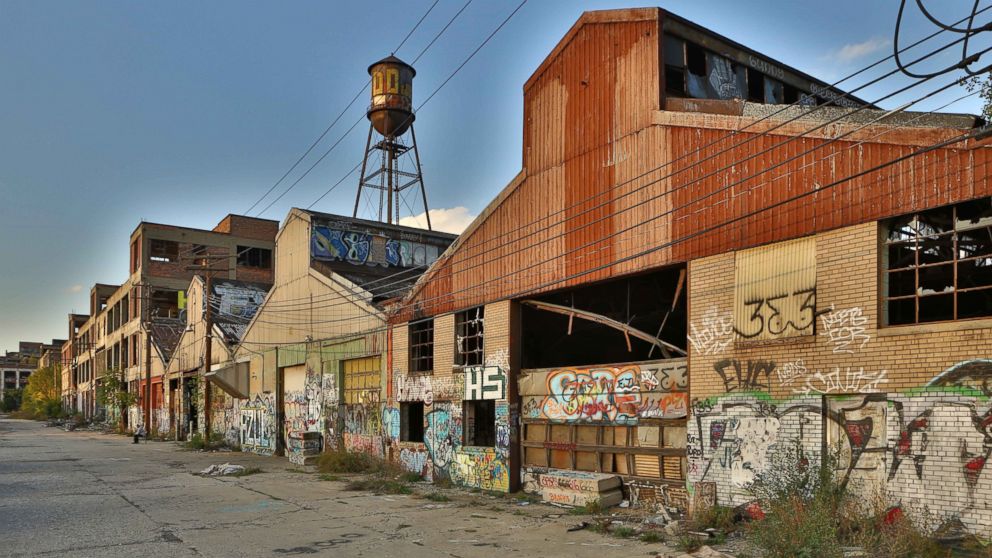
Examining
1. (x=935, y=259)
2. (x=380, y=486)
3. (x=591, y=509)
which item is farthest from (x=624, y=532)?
(x=380, y=486)

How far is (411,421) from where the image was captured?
22.5 metres

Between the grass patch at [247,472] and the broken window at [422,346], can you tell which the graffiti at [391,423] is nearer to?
the broken window at [422,346]

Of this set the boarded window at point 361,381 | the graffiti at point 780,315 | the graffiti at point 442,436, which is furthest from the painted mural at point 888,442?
the boarded window at point 361,381

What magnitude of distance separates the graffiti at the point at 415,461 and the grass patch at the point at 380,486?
878 millimetres

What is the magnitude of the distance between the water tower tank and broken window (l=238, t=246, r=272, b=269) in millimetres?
32882

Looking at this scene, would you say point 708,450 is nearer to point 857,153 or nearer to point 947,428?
point 947,428

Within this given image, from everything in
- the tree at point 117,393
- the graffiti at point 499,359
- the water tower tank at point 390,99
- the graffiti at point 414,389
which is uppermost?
the water tower tank at point 390,99

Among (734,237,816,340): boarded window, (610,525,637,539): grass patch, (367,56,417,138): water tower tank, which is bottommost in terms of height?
(610,525,637,539): grass patch

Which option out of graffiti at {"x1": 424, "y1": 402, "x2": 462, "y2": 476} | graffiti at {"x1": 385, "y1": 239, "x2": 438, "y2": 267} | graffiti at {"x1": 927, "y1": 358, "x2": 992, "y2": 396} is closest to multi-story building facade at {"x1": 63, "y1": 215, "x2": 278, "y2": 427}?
graffiti at {"x1": 385, "y1": 239, "x2": 438, "y2": 267}

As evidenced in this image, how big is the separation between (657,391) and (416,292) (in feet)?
30.0

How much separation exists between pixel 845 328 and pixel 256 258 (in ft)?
199

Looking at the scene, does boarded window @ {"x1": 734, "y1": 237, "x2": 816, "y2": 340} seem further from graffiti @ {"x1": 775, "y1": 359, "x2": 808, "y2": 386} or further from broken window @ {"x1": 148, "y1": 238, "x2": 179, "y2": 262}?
broken window @ {"x1": 148, "y1": 238, "x2": 179, "y2": 262}

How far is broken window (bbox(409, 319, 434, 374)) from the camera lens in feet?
70.5

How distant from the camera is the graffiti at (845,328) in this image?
10.9 m
